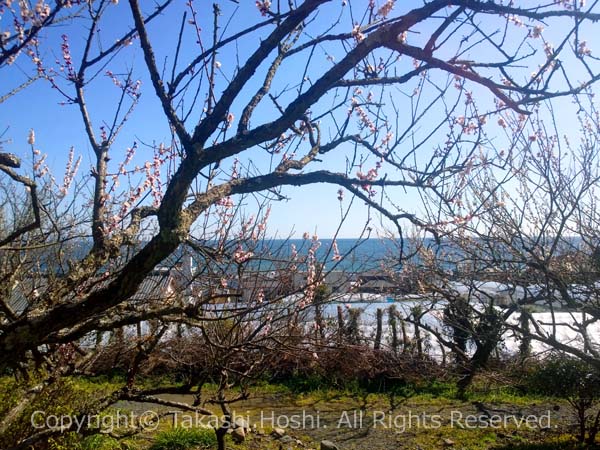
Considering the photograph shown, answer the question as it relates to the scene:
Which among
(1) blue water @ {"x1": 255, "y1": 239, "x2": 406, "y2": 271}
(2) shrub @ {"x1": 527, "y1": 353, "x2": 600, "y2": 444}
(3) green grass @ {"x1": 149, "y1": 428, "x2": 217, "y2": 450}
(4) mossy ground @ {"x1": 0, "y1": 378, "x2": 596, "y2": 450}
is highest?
(1) blue water @ {"x1": 255, "y1": 239, "x2": 406, "y2": 271}

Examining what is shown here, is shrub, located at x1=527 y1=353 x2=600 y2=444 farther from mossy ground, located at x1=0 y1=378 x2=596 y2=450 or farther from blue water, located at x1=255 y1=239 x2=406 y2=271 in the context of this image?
blue water, located at x1=255 y1=239 x2=406 y2=271

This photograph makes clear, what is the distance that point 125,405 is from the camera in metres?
7.19

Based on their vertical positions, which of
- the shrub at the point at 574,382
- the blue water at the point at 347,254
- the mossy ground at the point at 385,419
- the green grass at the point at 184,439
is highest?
the blue water at the point at 347,254

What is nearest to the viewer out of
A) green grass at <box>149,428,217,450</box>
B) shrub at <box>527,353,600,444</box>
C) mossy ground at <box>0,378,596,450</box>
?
green grass at <box>149,428,217,450</box>

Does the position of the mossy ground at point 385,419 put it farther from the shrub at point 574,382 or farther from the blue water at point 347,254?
the blue water at point 347,254

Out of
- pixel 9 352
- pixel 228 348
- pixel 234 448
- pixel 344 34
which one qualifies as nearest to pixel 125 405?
pixel 234 448

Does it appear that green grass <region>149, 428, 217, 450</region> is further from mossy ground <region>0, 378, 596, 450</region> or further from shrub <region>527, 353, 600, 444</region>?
shrub <region>527, 353, 600, 444</region>

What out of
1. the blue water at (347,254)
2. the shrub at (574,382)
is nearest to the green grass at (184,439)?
the blue water at (347,254)

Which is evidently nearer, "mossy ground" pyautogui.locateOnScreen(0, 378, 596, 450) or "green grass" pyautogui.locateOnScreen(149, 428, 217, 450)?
"green grass" pyautogui.locateOnScreen(149, 428, 217, 450)

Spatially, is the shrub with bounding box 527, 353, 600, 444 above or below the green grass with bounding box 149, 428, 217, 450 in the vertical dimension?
above

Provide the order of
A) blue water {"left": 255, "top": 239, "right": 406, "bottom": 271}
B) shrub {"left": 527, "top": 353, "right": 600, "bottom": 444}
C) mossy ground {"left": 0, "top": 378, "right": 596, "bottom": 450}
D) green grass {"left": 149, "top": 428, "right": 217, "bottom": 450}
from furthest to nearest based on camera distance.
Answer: mossy ground {"left": 0, "top": 378, "right": 596, "bottom": 450}
shrub {"left": 527, "top": 353, "right": 600, "bottom": 444}
green grass {"left": 149, "top": 428, "right": 217, "bottom": 450}
blue water {"left": 255, "top": 239, "right": 406, "bottom": 271}

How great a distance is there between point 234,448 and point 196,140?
13.4 ft

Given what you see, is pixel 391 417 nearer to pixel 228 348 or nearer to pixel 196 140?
pixel 228 348

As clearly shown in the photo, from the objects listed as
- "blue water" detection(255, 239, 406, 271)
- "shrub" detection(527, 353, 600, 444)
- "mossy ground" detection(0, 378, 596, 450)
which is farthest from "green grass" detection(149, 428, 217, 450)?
"shrub" detection(527, 353, 600, 444)
